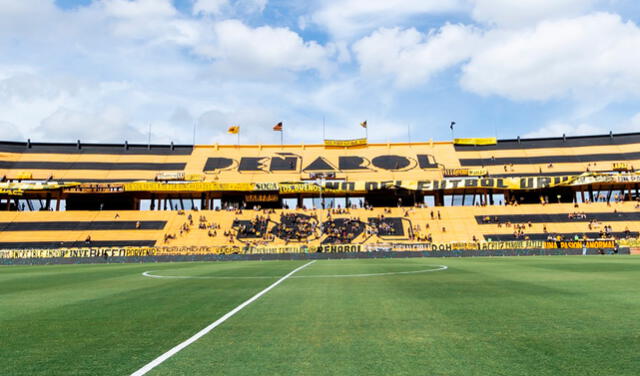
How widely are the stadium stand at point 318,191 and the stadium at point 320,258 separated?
0.36 meters

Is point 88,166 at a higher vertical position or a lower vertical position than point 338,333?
higher

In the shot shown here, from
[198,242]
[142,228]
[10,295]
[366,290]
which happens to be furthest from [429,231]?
[10,295]

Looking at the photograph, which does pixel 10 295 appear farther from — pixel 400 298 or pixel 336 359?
pixel 336 359

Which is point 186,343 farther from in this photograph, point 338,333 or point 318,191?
point 318,191

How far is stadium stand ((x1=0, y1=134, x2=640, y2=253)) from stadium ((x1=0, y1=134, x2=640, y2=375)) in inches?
14.0

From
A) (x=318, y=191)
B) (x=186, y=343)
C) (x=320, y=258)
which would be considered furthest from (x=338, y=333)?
(x=318, y=191)

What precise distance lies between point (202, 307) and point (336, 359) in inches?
229

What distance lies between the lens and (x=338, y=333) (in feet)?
23.3

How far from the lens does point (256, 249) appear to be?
45.9 metres

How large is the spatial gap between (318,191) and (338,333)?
207ft

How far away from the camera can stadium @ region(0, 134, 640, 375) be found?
6051 mm

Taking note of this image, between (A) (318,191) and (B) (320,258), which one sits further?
(A) (318,191)

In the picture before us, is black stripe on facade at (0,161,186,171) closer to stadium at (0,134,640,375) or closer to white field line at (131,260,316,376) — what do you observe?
stadium at (0,134,640,375)

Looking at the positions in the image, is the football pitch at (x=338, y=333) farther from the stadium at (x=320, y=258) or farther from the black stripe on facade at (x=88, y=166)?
the black stripe on facade at (x=88, y=166)
